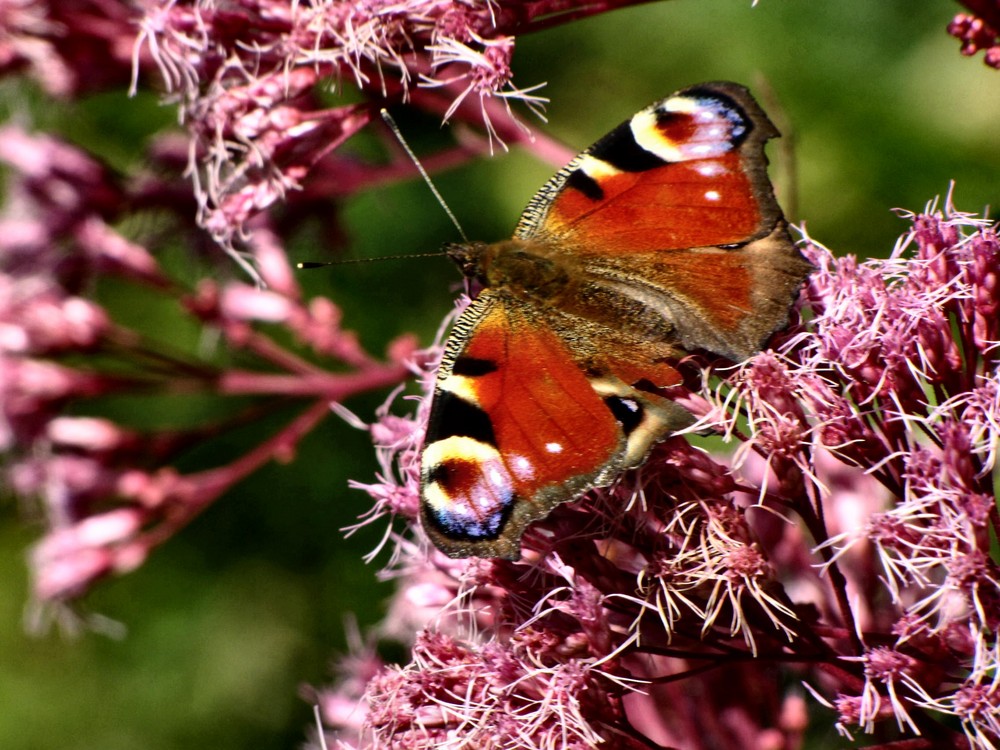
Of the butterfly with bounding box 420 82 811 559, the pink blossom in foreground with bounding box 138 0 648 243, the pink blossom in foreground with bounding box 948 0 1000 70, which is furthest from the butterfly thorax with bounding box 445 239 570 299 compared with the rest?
the pink blossom in foreground with bounding box 948 0 1000 70

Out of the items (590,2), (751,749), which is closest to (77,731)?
(751,749)

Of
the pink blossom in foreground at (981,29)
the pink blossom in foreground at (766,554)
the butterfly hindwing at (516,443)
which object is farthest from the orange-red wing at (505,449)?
the pink blossom in foreground at (981,29)

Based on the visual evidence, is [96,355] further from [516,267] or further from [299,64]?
[516,267]

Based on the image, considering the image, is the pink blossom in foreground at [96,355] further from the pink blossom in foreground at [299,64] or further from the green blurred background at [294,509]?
the pink blossom in foreground at [299,64]

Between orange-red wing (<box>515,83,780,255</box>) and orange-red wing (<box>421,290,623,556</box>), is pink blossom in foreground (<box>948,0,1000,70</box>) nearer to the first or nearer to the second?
orange-red wing (<box>515,83,780,255</box>)

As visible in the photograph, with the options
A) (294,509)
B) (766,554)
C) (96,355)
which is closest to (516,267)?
(766,554)

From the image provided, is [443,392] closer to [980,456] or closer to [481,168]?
[980,456]
